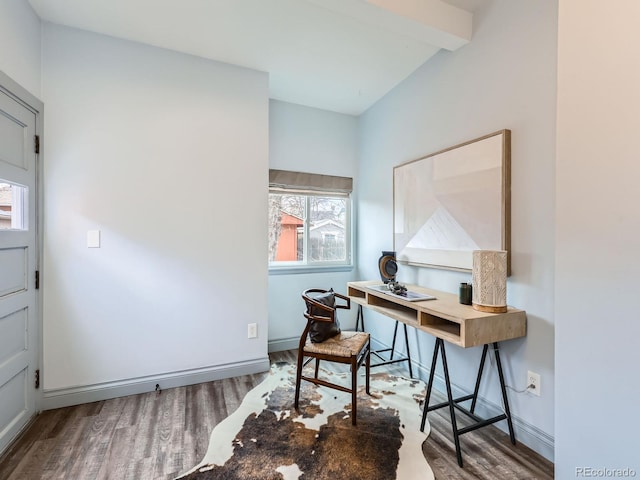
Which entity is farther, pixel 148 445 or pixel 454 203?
pixel 454 203

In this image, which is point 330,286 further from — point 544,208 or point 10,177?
point 10,177

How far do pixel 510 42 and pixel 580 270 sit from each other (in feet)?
4.88

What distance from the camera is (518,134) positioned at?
181 cm

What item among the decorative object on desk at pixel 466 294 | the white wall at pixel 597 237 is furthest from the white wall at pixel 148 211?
the white wall at pixel 597 237

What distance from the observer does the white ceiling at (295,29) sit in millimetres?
1918

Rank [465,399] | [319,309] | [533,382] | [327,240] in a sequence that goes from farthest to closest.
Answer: [327,240]
[319,309]
[465,399]
[533,382]

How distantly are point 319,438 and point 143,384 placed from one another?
147 cm

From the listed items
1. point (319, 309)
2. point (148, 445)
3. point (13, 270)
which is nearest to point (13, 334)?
point (13, 270)

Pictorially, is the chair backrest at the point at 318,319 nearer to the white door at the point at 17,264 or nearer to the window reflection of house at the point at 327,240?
the window reflection of house at the point at 327,240

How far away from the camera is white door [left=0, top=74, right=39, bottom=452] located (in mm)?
1721

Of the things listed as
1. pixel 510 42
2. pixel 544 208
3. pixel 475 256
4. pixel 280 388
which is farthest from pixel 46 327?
pixel 510 42

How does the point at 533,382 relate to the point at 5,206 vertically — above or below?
below

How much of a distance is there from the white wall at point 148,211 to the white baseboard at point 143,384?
0.04 meters

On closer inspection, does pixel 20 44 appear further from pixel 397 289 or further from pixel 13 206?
pixel 397 289
